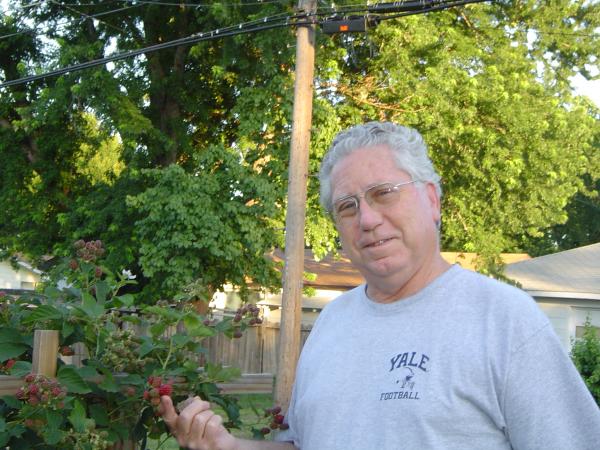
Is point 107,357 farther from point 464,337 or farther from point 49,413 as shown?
point 464,337

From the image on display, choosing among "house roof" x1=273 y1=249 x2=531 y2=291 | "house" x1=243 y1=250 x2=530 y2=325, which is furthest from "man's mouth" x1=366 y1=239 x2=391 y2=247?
"house" x1=243 y1=250 x2=530 y2=325

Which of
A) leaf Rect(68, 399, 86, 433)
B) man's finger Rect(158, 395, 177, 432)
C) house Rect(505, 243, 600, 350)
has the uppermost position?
house Rect(505, 243, 600, 350)

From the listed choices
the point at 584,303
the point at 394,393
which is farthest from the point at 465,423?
the point at 584,303

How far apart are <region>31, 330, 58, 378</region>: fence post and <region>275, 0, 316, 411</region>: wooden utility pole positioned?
9578mm

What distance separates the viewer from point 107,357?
7.77 ft

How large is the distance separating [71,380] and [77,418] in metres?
0.11

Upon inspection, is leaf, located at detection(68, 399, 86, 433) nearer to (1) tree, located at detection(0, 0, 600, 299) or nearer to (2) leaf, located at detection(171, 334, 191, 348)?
(2) leaf, located at detection(171, 334, 191, 348)

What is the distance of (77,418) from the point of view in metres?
2.19

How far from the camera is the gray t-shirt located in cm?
168

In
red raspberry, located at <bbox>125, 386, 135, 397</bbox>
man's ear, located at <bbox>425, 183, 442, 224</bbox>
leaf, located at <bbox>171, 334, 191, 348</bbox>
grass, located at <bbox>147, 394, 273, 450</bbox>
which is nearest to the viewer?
man's ear, located at <bbox>425, 183, 442, 224</bbox>

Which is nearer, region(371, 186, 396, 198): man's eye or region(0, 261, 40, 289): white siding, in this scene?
region(371, 186, 396, 198): man's eye

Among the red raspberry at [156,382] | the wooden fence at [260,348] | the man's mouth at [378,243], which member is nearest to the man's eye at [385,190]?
the man's mouth at [378,243]

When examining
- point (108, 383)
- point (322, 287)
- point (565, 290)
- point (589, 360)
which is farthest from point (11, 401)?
point (322, 287)

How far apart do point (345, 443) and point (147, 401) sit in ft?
2.00
